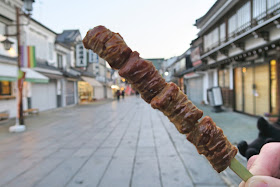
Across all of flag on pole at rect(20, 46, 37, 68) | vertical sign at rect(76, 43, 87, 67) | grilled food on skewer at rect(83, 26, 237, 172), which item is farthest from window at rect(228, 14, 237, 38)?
vertical sign at rect(76, 43, 87, 67)

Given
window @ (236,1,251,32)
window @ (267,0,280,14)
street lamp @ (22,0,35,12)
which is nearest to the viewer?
window @ (267,0,280,14)

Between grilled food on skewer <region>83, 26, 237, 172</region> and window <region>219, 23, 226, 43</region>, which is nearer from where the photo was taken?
grilled food on skewer <region>83, 26, 237, 172</region>

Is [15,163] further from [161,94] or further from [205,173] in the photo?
[161,94]

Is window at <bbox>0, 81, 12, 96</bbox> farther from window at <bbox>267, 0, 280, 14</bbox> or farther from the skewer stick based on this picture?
window at <bbox>267, 0, 280, 14</bbox>

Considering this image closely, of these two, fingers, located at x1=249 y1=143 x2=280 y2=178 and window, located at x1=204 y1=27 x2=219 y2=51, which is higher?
window, located at x1=204 y1=27 x2=219 y2=51

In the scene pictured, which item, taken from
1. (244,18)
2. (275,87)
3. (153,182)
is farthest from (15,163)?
(244,18)

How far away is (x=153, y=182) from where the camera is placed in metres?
3.78

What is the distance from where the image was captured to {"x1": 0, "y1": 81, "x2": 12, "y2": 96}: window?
12.2 meters

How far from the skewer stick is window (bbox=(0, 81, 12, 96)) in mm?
14743

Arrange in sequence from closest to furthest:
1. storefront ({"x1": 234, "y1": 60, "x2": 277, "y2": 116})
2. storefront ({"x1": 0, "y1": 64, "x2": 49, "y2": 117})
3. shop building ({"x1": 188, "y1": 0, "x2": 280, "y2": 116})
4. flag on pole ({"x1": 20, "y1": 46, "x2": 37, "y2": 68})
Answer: shop building ({"x1": 188, "y1": 0, "x2": 280, "y2": 116}), storefront ({"x1": 234, "y1": 60, "x2": 277, "y2": 116}), flag on pole ({"x1": 20, "y1": 46, "x2": 37, "y2": 68}), storefront ({"x1": 0, "y1": 64, "x2": 49, "y2": 117})

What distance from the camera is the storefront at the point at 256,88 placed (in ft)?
Result: 29.5

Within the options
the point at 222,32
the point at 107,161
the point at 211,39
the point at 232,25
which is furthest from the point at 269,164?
the point at 211,39

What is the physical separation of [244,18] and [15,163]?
41.2 feet

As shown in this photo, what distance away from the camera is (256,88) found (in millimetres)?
10359
